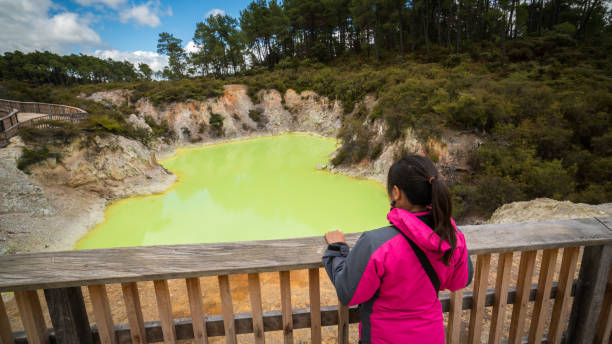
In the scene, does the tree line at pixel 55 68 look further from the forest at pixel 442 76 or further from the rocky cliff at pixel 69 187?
the rocky cliff at pixel 69 187

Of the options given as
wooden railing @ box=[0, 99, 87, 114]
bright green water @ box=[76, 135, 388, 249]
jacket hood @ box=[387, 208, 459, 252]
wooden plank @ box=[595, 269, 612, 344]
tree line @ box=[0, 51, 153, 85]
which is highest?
tree line @ box=[0, 51, 153, 85]

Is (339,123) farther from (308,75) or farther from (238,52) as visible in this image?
(238,52)

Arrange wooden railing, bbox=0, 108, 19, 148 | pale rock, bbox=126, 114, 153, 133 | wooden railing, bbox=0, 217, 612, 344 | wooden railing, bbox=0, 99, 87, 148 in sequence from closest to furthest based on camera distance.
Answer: wooden railing, bbox=0, 217, 612, 344, wooden railing, bbox=0, 108, 19, 148, wooden railing, bbox=0, 99, 87, 148, pale rock, bbox=126, 114, 153, 133

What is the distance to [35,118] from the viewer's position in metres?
13.0

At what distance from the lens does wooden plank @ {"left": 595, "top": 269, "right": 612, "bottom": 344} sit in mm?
1713

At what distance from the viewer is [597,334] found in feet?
5.88

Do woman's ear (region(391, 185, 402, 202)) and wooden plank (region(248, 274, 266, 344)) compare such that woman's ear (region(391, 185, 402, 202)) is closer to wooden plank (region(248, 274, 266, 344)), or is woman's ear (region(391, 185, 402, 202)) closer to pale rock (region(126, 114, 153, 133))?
wooden plank (region(248, 274, 266, 344))

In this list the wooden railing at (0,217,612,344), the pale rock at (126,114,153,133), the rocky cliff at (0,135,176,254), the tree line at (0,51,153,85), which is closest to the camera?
the wooden railing at (0,217,612,344)

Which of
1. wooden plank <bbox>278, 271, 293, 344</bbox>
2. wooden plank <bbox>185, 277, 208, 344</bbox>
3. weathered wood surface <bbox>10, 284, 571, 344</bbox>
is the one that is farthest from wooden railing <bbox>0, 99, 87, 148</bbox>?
wooden plank <bbox>278, 271, 293, 344</bbox>

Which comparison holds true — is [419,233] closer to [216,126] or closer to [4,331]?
[4,331]

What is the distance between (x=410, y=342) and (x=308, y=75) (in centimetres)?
3331

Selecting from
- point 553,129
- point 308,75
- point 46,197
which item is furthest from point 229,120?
point 553,129

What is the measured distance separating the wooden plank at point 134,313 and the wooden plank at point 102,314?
0.09 meters

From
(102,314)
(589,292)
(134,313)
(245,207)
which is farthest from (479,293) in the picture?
(245,207)
